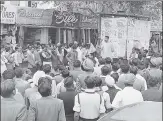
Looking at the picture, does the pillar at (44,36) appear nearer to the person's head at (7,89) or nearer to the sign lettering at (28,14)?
the sign lettering at (28,14)

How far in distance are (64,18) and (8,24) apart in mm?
3062

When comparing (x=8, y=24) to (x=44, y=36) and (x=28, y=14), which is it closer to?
(x=28, y=14)

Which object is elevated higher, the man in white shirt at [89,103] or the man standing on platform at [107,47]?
the man standing on platform at [107,47]

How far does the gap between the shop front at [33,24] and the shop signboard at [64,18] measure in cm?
28

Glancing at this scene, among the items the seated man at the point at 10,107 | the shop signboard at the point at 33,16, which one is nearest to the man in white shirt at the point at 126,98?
the seated man at the point at 10,107

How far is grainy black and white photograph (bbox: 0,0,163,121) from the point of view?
414 cm

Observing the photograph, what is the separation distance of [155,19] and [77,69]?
44.6 feet

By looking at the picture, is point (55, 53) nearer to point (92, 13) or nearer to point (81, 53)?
point (81, 53)

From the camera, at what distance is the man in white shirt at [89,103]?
472 centimetres

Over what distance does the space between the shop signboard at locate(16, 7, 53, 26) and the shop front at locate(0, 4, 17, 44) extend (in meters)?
0.34

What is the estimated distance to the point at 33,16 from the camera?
53.3 ft

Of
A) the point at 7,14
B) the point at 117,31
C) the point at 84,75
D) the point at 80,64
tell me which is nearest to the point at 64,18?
the point at 7,14

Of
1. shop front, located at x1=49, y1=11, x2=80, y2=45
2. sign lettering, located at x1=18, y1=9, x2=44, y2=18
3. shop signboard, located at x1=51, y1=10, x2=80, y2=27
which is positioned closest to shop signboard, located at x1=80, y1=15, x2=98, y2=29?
shop front, located at x1=49, y1=11, x2=80, y2=45

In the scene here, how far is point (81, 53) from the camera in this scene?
563 inches
